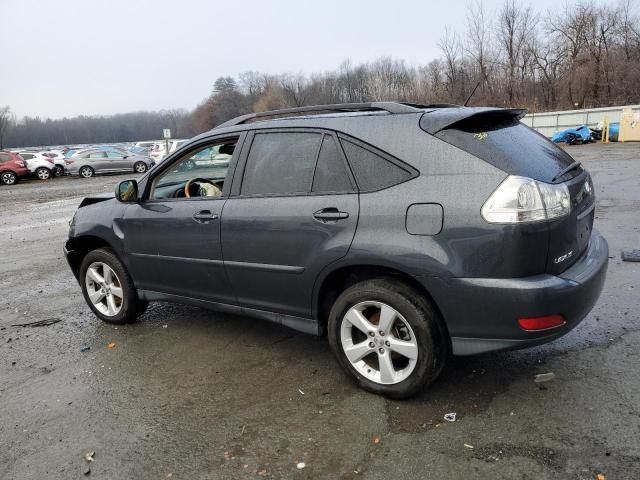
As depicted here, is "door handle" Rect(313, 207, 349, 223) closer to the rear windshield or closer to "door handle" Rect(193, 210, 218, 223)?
the rear windshield

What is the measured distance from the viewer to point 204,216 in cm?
381

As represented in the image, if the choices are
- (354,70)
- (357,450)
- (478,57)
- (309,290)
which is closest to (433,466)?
(357,450)

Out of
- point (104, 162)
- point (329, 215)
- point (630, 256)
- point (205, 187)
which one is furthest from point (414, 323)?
point (104, 162)

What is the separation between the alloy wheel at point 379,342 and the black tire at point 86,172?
2878cm

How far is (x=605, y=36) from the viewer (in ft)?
156

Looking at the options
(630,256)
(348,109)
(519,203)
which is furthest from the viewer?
(630,256)

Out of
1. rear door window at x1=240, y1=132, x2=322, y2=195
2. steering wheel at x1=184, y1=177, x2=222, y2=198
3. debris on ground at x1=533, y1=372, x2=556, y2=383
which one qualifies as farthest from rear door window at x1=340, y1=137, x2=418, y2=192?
debris on ground at x1=533, y1=372, x2=556, y2=383

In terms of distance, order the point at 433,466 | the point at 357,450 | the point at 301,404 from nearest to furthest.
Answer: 1. the point at 433,466
2. the point at 357,450
3. the point at 301,404

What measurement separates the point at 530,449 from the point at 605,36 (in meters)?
55.6

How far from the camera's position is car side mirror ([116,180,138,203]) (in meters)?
4.38

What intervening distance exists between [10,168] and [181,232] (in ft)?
88.1

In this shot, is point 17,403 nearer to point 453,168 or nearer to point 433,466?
point 433,466

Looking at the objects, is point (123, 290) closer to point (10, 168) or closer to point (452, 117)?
point (452, 117)

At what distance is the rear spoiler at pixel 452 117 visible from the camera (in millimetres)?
2959
